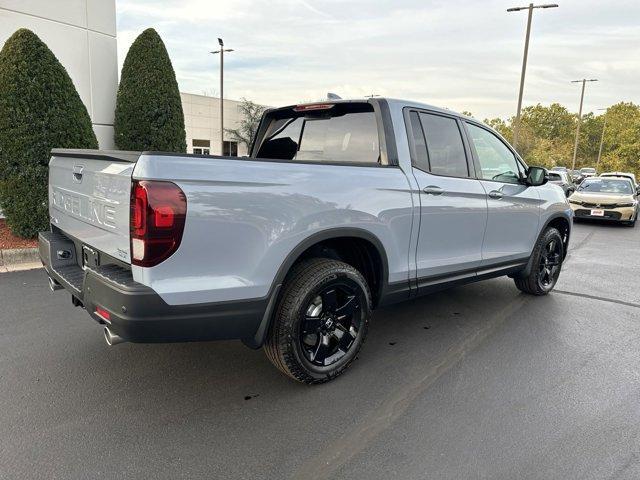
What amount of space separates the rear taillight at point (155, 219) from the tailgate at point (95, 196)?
0.10 metres

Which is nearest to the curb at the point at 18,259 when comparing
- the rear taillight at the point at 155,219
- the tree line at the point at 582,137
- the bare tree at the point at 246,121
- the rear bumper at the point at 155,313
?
the rear bumper at the point at 155,313

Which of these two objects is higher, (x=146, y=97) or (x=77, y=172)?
(x=146, y=97)

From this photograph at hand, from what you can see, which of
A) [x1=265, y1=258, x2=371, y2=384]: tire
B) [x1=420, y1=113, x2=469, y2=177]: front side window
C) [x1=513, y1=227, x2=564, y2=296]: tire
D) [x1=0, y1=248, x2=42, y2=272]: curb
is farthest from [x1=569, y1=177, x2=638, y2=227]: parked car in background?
[x1=0, y1=248, x2=42, y2=272]: curb

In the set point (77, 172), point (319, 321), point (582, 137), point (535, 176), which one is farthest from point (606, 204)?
point (582, 137)

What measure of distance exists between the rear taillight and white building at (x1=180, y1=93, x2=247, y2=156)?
3316 cm

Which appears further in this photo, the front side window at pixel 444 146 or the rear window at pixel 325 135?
the front side window at pixel 444 146

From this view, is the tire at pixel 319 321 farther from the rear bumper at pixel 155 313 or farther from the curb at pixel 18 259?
the curb at pixel 18 259

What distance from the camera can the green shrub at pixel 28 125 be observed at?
6246mm

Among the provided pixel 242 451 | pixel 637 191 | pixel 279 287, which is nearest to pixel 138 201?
pixel 279 287

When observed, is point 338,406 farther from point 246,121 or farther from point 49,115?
point 246,121

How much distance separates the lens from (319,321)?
3.05 meters

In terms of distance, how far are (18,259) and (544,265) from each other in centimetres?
653

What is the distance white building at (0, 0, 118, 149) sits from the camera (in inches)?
309

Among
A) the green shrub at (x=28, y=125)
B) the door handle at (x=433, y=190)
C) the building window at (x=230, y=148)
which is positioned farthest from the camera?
the building window at (x=230, y=148)
